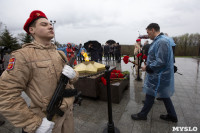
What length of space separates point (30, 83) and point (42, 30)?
0.63m

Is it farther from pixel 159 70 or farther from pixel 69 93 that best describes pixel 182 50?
pixel 69 93

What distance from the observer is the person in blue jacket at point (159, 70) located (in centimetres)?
228

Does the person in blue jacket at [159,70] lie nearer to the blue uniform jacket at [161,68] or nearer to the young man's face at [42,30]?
the blue uniform jacket at [161,68]

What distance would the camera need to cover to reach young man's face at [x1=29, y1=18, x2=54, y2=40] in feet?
4.28

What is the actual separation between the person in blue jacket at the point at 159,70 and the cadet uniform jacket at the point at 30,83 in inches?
76.2

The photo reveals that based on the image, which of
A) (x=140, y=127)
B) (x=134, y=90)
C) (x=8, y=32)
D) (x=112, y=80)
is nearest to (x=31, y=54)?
(x=140, y=127)

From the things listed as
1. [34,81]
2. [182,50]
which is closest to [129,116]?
[34,81]

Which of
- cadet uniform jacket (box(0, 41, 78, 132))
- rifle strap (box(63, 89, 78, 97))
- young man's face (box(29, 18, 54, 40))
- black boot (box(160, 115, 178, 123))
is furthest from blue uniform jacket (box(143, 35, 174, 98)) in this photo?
young man's face (box(29, 18, 54, 40))

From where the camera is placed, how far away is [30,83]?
3.93 feet

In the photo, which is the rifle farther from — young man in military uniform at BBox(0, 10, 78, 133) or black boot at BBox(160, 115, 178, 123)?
black boot at BBox(160, 115, 178, 123)

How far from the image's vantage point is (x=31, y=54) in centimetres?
120

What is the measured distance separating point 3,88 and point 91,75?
2.74 metres

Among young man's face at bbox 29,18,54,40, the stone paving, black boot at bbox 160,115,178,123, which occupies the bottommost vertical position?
the stone paving

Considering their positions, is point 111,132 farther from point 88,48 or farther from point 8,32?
point 8,32
